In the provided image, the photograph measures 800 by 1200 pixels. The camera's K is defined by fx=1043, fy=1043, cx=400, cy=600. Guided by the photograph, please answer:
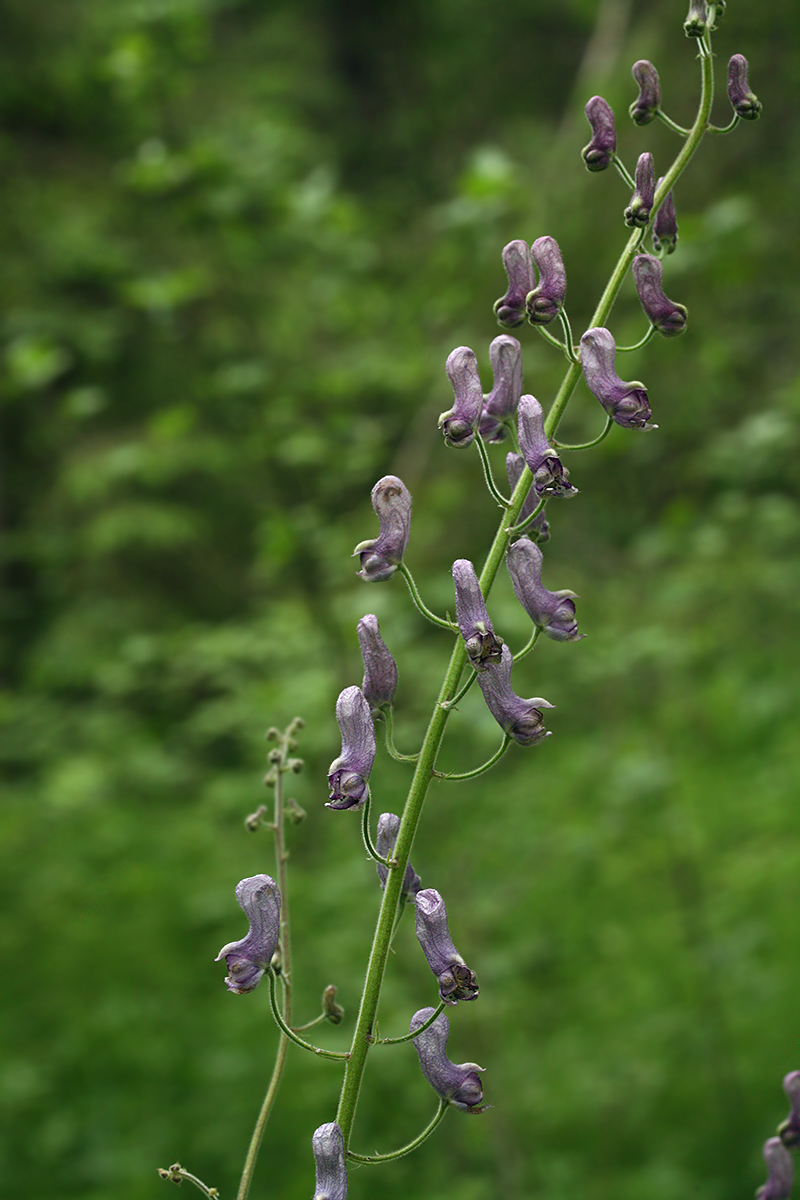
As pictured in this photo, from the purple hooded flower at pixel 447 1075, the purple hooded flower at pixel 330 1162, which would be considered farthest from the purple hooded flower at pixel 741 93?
the purple hooded flower at pixel 330 1162

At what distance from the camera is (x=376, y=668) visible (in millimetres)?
1392

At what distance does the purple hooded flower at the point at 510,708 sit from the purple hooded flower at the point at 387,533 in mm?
194

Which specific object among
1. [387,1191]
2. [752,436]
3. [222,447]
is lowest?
[387,1191]

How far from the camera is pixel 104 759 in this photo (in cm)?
488

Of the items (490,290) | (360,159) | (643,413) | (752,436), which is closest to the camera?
(643,413)

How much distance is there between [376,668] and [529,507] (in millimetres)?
296

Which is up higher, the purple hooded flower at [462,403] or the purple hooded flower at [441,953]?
the purple hooded flower at [462,403]

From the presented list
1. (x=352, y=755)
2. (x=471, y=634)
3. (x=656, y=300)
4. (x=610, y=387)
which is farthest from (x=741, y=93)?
(x=352, y=755)

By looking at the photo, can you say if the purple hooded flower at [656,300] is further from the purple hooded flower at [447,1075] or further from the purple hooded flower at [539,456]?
the purple hooded flower at [447,1075]

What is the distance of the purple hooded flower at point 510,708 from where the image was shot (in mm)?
1370

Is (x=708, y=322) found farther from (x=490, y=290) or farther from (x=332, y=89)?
(x=332, y=89)

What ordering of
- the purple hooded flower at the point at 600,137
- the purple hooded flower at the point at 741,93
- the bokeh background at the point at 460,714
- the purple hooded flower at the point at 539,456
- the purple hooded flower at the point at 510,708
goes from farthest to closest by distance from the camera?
the bokeh background at the point at 460,714 < the purple hooded flower at the point at 600,137 < the purple hooded flower at the point at 741,93 < the purple hooded flower at the point at 510,708 < the purple hooded flower at the point at 539,456

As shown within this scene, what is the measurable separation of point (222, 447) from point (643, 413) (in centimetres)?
616

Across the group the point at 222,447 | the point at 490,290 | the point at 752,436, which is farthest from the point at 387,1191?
the point at 222,447
